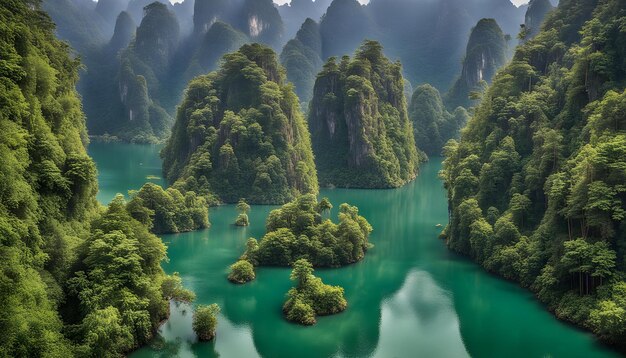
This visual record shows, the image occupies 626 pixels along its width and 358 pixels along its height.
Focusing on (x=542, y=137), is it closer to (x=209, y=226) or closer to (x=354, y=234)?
(x=354, y=234)

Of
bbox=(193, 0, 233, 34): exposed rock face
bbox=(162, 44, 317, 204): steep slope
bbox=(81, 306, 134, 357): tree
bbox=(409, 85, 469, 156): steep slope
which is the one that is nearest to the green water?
bbox=(81, 306, 134, 357): tree

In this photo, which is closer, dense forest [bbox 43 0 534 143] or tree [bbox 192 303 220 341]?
tree [bbox 192 303 220 341]

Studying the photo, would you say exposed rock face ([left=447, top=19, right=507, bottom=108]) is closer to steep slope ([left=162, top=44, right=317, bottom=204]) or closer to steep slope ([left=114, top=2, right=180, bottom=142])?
steep slope ([left=162, top=44, right=317, bottom=204])

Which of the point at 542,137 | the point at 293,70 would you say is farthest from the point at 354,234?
the point at 293,70

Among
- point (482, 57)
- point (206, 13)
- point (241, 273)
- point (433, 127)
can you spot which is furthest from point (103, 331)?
point (206, 13)

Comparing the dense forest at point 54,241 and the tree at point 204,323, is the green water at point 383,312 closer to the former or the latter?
the tree at point 204,323

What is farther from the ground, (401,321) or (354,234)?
(354,234)
